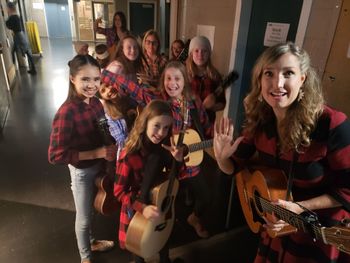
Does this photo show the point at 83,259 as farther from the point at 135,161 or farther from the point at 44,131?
the point at 44,131

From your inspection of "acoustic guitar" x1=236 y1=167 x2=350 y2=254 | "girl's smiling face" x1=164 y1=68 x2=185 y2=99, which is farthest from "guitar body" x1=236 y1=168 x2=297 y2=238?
"girl's smiling face" x1=164 y1=68 x2=185 y2=99

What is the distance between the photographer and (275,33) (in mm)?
2338

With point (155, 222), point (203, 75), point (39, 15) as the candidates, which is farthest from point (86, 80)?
point (39, 15)

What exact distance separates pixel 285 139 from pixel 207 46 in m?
1.10

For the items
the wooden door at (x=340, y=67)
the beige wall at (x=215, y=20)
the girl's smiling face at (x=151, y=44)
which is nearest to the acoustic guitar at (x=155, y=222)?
the girl's smiling face at (x=151, y=44)

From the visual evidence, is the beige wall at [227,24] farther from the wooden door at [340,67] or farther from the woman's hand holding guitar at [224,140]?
the woman's hand holding guitar at [224,140]

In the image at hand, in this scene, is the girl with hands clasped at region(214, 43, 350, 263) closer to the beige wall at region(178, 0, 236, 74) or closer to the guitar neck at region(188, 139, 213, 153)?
the guitar neck at region(188, 139, 213, 153)

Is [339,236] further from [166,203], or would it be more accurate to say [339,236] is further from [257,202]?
[166,203]

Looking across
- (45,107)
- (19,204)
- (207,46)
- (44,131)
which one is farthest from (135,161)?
(45,107)

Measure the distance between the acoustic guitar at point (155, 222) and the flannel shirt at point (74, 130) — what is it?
0.41 m

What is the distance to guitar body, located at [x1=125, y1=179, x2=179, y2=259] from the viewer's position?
1340 mm

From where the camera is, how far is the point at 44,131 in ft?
12.6

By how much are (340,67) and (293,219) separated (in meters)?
1.25

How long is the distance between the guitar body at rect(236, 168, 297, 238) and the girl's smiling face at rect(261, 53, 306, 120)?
1.12 feet
